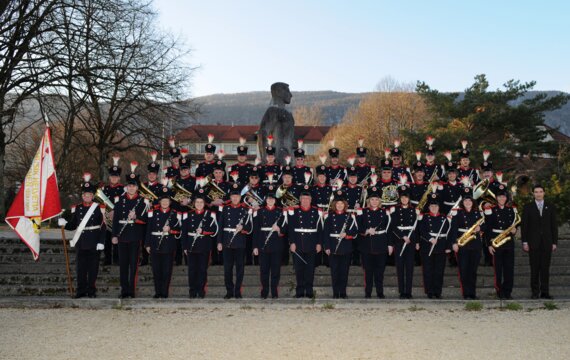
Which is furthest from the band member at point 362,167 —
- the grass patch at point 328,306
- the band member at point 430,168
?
the grass patch at point 328,306

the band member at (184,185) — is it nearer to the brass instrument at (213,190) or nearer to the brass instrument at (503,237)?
the brass instrument at (213,190)

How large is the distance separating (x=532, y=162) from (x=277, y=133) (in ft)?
64.7

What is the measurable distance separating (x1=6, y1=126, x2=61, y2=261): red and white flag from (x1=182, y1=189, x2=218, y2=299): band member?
243 cm

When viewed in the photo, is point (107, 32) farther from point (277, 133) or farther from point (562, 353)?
point (562, 353)

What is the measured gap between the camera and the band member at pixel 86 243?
9852 millimetres

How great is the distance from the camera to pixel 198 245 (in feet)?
32.9

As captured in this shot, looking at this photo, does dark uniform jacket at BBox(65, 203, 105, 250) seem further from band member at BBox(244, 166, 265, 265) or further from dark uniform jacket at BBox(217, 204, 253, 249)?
band member at BBox(244, 166, 265, 265)

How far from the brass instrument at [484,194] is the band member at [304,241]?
11.6 feet

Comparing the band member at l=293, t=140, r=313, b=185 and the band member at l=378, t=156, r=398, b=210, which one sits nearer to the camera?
the band member at l=378, t=156, r=398, b=210

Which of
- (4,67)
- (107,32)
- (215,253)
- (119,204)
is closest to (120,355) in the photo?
(119,204)

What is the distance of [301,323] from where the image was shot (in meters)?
8.16

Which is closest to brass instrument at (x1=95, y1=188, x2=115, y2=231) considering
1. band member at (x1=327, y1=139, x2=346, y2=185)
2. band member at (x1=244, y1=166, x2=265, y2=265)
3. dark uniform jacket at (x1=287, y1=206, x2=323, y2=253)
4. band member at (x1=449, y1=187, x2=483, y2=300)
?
band member at (x1=244, y1=166, x2=265, y2=265)

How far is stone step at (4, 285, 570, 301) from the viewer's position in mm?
10305

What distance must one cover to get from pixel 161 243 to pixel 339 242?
3264mm
